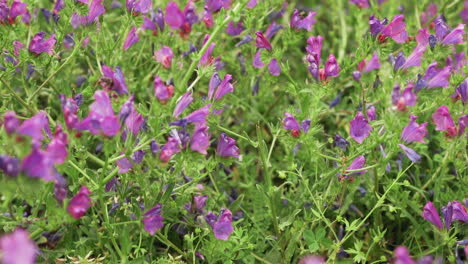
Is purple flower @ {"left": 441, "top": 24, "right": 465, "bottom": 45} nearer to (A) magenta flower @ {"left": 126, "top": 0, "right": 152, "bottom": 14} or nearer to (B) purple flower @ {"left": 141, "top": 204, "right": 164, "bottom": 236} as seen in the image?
(A) magenta flower @ {"left": 126, "top": 0, "right": 152, "bottom": 14}

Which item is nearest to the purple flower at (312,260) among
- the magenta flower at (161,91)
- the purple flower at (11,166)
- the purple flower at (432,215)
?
the purple flower at (432,215)

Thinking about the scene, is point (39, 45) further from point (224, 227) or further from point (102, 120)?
point (224, 227)

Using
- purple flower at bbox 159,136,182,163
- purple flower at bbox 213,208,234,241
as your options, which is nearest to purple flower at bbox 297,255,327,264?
purple flower at bbox 213,208,234,241

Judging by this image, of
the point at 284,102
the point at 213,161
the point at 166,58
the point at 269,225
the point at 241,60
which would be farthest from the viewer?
the point at 284,102

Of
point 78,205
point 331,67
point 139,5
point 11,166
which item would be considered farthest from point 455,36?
point 11,166

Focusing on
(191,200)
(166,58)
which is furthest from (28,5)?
(191,200)

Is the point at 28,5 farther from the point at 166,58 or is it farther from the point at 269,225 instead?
the point at 269,225
